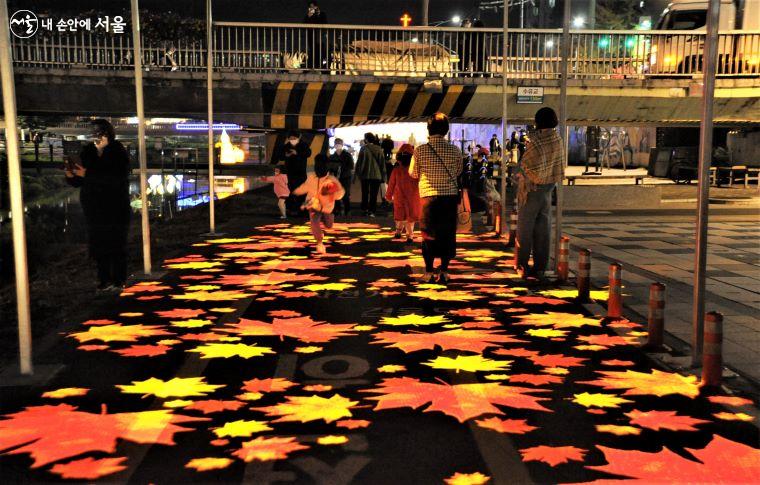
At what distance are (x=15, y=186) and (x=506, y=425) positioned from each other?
13.2ft

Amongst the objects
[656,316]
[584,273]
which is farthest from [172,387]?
[584,273]

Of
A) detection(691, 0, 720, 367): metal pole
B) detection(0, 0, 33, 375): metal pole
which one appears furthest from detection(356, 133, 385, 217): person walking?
detection(0, 0, 33, 375): metal pole

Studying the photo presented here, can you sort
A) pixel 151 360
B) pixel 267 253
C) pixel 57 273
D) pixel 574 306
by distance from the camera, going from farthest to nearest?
pixel 267 253, pixel 57 273, pixel 574 306, pixel 151 360

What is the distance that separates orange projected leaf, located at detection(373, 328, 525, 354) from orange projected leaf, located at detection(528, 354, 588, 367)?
531 millimetres

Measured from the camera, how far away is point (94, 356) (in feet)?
24.2

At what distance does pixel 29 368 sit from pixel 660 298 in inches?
207

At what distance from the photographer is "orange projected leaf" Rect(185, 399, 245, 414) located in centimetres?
586

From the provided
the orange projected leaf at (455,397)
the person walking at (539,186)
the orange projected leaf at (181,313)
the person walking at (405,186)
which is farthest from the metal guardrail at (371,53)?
the orange projected leaf at (455,397)

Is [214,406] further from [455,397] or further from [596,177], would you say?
[596,177]

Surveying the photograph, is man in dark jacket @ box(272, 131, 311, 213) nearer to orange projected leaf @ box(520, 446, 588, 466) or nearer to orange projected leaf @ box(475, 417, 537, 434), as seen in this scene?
orange projected leaf @ box(475, 417, 537, 434)

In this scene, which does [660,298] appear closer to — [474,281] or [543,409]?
[543,409]

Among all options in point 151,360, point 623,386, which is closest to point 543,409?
point 623,386

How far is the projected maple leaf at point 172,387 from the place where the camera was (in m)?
6.27

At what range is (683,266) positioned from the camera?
12.8 metres
